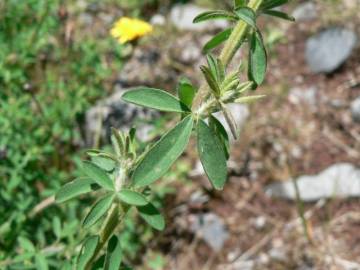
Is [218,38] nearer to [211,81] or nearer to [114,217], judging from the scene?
[211,81]

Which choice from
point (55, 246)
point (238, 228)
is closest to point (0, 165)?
point (55, 246)

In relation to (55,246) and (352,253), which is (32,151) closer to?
(55,246)

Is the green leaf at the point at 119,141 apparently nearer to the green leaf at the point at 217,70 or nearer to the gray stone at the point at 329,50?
the green leaf at the point at 217,70

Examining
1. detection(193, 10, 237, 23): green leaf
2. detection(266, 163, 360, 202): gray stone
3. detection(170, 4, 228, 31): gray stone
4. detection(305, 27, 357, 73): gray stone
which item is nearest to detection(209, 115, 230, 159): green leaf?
detection(193, 10, 237, 23): green leaf

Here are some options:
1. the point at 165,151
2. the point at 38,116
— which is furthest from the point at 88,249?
the point at 38,116

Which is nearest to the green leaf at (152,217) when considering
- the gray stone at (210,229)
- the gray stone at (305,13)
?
the gray stone at (210,229)
